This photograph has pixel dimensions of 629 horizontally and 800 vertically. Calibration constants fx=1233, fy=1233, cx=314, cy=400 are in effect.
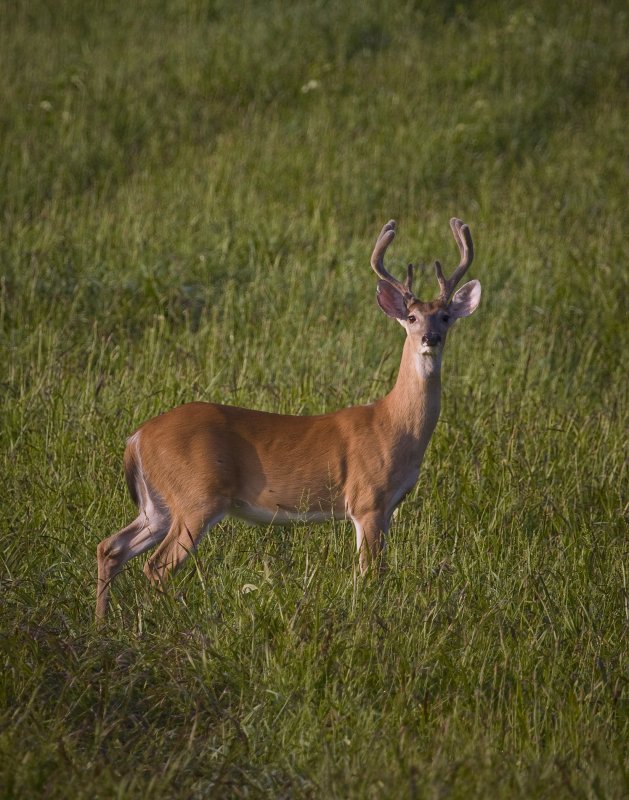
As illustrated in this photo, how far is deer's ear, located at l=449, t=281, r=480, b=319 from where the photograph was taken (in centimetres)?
512

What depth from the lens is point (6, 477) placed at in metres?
5.10

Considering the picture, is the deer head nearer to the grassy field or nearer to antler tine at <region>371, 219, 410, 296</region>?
antler tine at <region>371, 219, 410, 296</region>

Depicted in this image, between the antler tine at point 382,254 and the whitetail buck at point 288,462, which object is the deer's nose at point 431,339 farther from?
the antler tine at point 382,254

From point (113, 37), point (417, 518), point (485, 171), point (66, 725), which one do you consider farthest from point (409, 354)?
point (113, 37)

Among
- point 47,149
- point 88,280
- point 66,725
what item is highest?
point 47,149

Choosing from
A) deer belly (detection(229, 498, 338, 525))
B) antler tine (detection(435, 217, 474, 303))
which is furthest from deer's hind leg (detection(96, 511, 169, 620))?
antler tine (detection(435, 217, 474, 303))

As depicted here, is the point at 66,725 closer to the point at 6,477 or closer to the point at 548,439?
the point at 6,477

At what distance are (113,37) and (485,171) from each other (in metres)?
5.32

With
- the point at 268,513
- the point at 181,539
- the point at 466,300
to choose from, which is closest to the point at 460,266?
the point at 466,300

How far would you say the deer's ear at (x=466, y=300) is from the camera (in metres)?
5.12

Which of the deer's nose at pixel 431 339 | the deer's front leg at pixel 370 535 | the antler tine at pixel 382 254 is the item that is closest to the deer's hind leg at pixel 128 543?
the deer's front leg at pixel 370 535

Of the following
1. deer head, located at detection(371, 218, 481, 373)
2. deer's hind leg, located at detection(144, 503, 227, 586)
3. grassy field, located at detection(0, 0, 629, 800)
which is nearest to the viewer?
grassy field, located at detection(0, 0, 629, 800)

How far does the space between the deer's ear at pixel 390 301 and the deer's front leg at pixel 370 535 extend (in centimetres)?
85

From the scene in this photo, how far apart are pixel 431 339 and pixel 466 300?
0.46m
